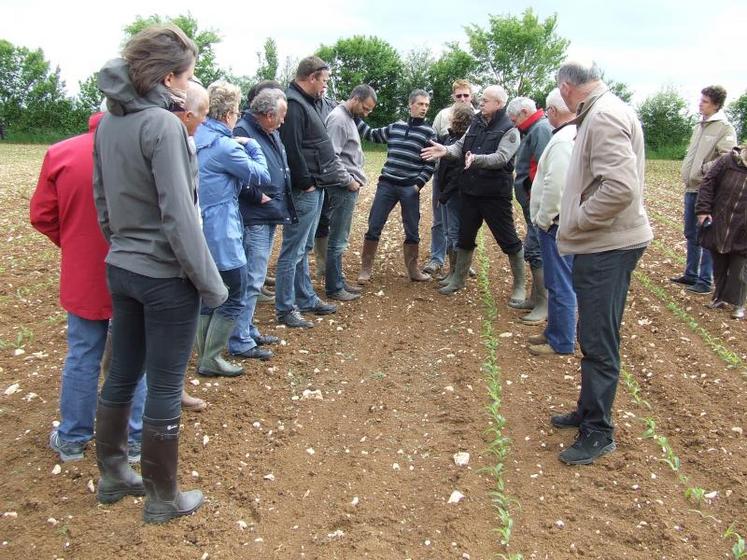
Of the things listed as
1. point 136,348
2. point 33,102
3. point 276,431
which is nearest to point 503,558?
point 276,431

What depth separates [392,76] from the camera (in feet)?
171

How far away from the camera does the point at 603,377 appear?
12.7 feet

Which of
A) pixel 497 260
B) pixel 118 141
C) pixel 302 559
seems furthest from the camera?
pixel 497 260

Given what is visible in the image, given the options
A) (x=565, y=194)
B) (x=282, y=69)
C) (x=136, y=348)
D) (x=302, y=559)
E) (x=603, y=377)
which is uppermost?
(x=282, y=69)

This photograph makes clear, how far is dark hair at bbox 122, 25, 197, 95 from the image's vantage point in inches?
108

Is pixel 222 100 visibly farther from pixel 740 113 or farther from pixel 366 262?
pixel 740 113

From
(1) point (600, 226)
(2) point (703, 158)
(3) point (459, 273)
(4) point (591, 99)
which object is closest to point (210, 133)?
(4) point (591, 99)

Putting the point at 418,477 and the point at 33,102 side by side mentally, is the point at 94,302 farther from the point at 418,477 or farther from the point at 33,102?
the point at 33,102

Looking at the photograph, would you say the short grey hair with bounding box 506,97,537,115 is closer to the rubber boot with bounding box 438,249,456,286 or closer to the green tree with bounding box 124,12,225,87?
the rubber boot with bounding box 438,249,456,286

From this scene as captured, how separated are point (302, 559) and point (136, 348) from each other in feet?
4.31

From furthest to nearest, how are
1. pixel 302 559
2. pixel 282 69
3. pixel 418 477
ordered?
pixel 282 69, pixel 418 477, pixel 302 559

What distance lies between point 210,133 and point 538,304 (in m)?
3.94

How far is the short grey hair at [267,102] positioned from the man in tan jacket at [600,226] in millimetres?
2257

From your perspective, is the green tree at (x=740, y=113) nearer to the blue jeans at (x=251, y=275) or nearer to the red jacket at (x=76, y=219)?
the blue jeans at (x=251, y=275)
